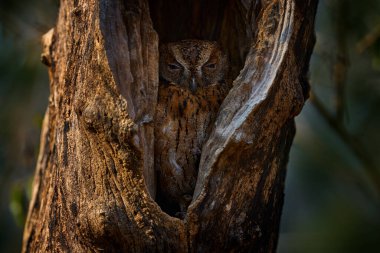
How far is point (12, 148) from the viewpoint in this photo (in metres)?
5.55

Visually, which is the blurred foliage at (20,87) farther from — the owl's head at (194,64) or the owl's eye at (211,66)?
the owl's eye at (211,66)

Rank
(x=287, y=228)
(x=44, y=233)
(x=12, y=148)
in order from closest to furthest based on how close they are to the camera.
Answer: (x=44, y=233), (x=12, y=148), (x=287, y=228)

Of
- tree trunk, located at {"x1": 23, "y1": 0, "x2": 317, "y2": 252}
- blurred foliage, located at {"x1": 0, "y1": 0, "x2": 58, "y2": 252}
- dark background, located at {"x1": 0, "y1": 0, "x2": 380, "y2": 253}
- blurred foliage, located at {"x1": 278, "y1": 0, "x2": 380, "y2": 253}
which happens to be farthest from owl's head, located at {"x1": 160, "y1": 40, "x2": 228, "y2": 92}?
blurred foliage, located at {"x1": 0, "y1": 0, "x2": 58, "y2": 252}

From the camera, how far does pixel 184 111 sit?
167 inches

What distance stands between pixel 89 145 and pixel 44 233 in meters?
0.66

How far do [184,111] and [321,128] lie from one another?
3.49 m

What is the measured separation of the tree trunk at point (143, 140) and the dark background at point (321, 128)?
1.24 metres

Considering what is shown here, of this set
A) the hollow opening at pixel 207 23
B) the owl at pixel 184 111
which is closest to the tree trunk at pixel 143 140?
the owl at pixel 184 111

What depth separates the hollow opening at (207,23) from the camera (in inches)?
180

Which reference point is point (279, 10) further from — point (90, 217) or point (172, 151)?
point (90, 217)

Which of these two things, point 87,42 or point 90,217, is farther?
point 87,42

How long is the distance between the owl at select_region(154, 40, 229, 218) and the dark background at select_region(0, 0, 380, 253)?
109 cm

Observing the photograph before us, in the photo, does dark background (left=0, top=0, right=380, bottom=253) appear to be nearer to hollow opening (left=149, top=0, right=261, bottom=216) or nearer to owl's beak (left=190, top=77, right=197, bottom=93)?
hollow opening (left=149, top=0, right=261, bottom=216)

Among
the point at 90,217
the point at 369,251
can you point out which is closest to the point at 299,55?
the point at 90,217
